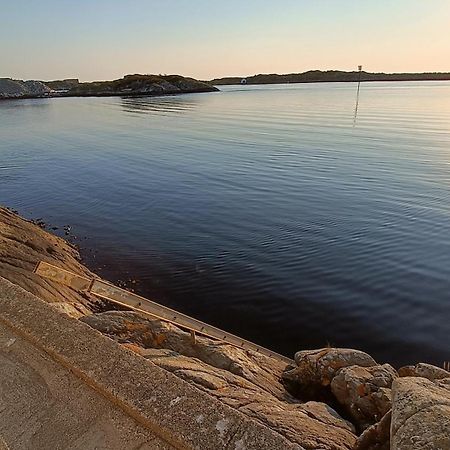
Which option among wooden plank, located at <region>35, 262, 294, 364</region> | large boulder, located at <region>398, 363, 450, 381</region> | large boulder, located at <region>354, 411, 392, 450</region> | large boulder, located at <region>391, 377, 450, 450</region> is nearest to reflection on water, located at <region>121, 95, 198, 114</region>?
wooden plank, located at <region>35, 262, 294, 364</region>

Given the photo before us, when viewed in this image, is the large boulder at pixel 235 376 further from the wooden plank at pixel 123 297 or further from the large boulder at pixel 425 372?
the large boulder at pixel 425 372

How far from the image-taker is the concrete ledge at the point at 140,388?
9.76 ft

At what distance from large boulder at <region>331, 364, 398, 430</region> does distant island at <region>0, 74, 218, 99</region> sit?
510ft

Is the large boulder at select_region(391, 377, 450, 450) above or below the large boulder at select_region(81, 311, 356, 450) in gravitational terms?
above

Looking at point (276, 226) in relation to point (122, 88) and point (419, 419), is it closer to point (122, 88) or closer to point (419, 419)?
point (419, 419)

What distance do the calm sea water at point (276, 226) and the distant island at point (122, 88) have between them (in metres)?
127

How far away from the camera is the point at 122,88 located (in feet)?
543

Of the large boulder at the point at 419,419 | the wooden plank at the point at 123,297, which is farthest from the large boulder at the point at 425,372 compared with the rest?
the large boulder at the point at 419,419

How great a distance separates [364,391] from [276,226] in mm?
11116

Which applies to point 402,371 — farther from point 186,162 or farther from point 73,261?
point 186,162

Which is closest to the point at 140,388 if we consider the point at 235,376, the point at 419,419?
the point at 419,419

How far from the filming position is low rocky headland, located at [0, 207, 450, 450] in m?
2.75

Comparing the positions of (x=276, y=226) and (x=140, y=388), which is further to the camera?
(x=276, y=226)

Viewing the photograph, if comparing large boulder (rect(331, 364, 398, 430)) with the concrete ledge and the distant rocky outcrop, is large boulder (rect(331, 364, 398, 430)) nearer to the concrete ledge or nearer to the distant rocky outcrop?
the concrete ledge
